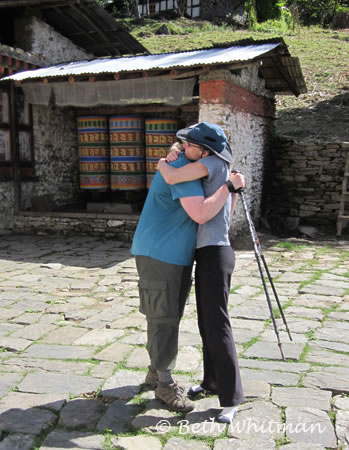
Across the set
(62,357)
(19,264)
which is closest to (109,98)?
(19,264)

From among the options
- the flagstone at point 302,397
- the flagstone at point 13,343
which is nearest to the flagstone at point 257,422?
the flagstone at point 302,397

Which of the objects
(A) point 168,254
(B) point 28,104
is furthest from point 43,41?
(A) point 168,254

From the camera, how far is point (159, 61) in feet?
26.8

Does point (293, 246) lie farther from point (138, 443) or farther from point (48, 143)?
point (138, 443)

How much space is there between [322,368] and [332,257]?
168 inches

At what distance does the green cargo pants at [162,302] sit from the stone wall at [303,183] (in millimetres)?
7482

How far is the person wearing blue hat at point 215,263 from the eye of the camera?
8.91ft

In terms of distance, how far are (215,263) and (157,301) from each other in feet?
1.32

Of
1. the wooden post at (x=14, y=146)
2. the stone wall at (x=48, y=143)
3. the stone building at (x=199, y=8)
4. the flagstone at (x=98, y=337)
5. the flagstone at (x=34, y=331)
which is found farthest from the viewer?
the stone building at (x=199, y=8)

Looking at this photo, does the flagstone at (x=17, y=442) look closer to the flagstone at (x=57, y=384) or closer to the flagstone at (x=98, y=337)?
the flagstone at (x=57, y=384)

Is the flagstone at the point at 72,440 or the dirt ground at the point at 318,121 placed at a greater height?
the dirt ground at the point at 318,121

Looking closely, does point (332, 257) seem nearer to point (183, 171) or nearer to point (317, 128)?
point (183, 171)

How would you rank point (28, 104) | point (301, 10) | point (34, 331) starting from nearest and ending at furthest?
point (34, 331) < point (28, 104) < point (301, 10)

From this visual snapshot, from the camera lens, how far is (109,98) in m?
8.52
